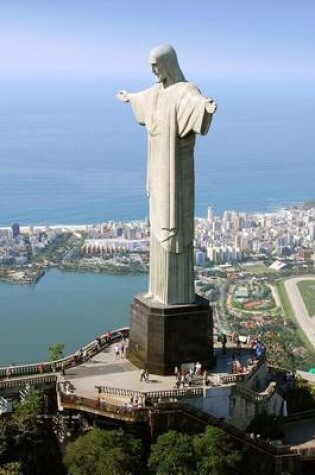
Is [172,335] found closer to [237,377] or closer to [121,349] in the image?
[237,377]

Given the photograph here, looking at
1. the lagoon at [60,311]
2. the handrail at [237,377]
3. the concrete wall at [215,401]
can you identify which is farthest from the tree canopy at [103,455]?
the lagoon at [60,311]

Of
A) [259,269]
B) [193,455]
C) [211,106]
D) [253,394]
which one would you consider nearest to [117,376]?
[253,394]

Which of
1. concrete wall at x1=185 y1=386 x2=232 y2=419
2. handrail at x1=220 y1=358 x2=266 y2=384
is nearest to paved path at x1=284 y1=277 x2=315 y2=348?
handrail at x1=220 y1=358 x2=266 y2=384

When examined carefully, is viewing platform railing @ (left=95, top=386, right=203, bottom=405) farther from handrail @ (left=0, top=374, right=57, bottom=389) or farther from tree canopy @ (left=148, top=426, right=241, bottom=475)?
handrail @ (left=0, top=374, right=57, bottom=389)

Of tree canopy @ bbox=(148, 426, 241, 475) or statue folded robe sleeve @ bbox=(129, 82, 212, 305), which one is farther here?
statue folded robe sleeve @ bbox=(129, 82, 212, 305)

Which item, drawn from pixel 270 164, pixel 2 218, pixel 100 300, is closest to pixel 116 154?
pixel 270 164
